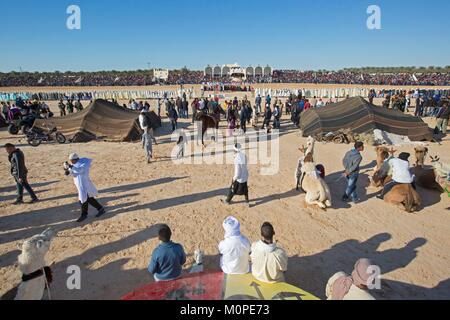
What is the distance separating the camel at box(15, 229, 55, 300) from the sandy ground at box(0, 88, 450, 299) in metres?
0.95

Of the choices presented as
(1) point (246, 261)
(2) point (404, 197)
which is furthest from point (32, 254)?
(2) point (404, 197)

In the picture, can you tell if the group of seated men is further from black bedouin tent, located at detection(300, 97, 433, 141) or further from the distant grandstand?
the distant grandstand

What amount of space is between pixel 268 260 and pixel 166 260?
1.31m

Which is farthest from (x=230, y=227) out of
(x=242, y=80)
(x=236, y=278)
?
(x=242, y=80)

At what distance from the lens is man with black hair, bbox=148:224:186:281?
151 inches

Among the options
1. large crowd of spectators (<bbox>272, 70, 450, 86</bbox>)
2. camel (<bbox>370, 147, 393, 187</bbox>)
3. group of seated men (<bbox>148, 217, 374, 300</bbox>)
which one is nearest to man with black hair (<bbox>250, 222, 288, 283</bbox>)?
group of seated men (<bbox>148, 217, 374, 300</bbox>)

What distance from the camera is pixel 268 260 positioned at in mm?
3734

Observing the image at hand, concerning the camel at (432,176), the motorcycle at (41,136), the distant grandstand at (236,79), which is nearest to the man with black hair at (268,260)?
the camel at (432,176)

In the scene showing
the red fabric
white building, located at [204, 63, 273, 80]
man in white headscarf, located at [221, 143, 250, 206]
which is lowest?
the red fabric

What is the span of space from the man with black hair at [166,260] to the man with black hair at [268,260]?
1.01 m

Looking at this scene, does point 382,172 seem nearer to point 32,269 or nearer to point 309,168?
point 309,168

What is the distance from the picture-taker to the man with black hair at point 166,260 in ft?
12.6

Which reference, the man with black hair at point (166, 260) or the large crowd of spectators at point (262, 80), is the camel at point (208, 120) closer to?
the man with black hair at point (166, 260)
